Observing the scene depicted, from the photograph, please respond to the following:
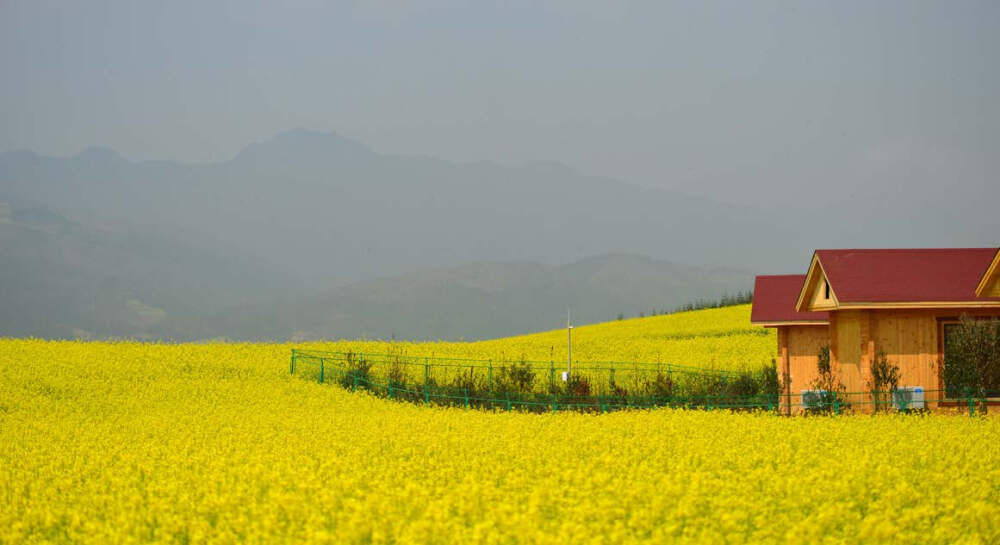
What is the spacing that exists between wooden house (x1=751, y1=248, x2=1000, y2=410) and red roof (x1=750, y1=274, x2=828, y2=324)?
2639 mm

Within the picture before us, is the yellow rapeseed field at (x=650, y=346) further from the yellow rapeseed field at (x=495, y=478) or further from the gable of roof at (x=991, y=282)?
the yellow rapeseed field at (x=495, y=478)

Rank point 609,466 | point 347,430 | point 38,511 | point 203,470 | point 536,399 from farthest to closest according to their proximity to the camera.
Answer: point 536,399 → point 347,430 → point 203,470 → point 609,466 → point 38,511

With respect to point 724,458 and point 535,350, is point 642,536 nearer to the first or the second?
point 724,458

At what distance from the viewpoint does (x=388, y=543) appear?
9.84 metres

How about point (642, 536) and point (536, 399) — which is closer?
point (642, 536)

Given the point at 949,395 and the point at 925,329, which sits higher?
the point at 925,329

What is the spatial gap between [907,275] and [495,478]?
20.2 m

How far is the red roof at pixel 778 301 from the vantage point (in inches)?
1404

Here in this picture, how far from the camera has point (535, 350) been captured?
52.9 metres

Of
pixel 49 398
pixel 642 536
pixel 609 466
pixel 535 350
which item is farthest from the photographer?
pixel 535 350

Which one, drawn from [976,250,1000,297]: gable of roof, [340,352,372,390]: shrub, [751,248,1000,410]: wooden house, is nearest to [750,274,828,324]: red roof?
[751,248,1000,410]: wooden house

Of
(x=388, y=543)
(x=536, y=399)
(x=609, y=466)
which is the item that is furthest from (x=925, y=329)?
(x=388, y=543)

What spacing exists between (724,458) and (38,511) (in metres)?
9.92

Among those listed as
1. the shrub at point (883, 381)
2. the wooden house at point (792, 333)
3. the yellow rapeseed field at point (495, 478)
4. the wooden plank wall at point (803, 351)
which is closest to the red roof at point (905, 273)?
the shrub at point (883, 381)
